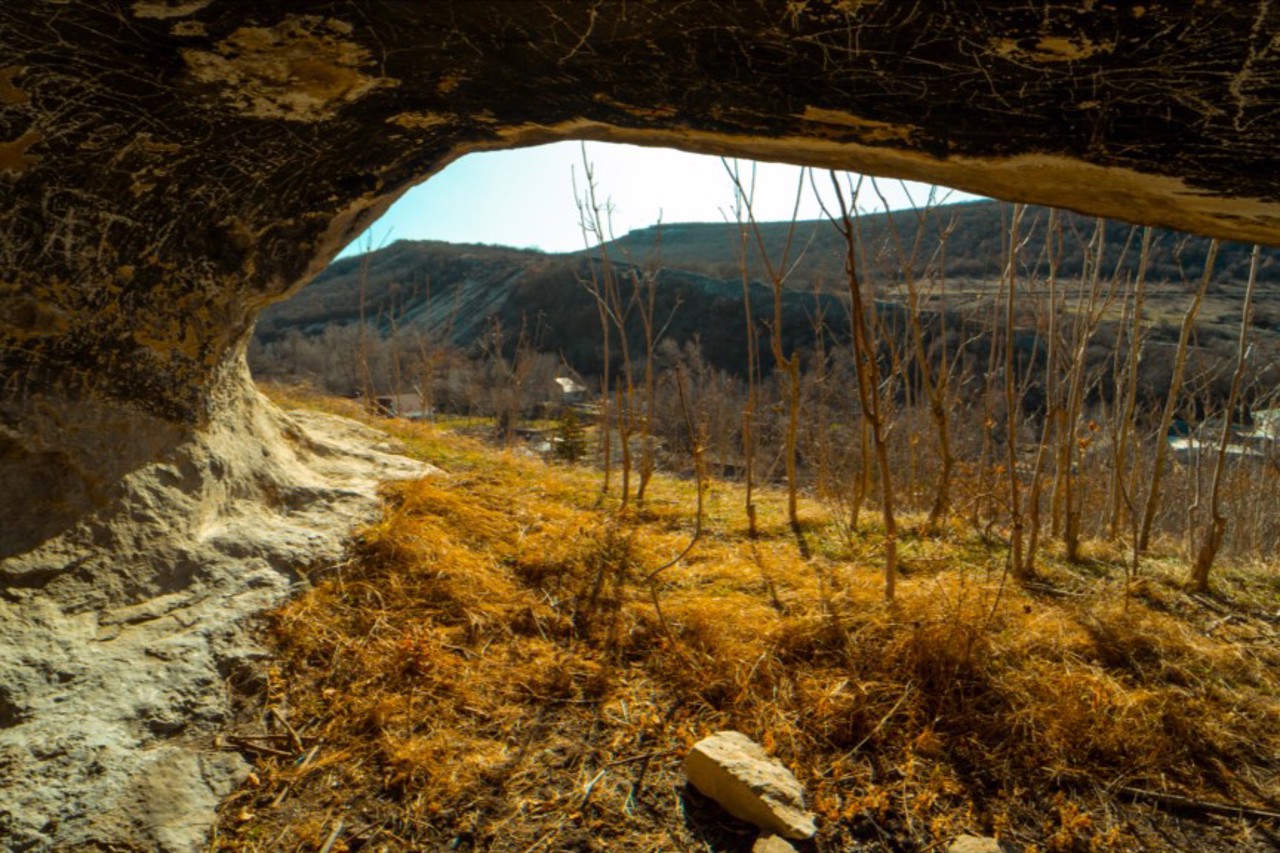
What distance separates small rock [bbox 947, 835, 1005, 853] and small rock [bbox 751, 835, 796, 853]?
1.51 feet

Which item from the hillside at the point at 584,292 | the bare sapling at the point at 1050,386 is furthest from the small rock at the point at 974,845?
the hillside at the point at 584,292

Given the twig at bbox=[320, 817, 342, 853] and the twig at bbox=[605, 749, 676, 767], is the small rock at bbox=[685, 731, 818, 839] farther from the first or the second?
the twig at bbox=[320, 817, 342, 853]

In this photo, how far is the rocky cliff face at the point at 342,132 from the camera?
148cm

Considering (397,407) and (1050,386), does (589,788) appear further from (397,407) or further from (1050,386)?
(397,407)

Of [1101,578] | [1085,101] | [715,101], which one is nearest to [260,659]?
[715,101]

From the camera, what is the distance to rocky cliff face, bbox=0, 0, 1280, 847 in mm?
1476

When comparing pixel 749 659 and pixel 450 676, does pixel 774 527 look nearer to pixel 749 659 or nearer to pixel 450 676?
pixel 749 659

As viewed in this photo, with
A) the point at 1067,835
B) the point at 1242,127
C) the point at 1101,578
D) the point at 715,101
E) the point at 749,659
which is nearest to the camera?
the point at 1242,127

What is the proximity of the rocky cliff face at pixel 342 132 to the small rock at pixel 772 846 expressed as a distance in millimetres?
1653

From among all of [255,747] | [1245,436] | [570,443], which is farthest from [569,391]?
[255,747]

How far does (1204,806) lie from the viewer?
218 centimetres

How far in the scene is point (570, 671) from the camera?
2639 mm

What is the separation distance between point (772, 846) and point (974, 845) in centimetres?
57

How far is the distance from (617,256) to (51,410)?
53708 mm
